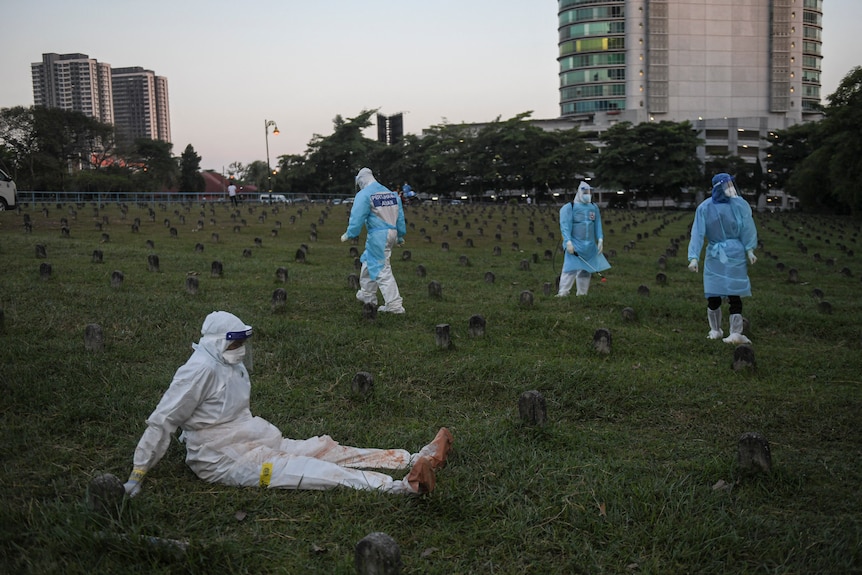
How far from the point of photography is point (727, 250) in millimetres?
8797

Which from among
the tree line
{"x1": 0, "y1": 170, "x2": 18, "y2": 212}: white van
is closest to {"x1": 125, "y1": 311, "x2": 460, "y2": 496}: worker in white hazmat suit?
{"x1": 0, "y1": 170, "x2": 18, "y2": 212}: white van

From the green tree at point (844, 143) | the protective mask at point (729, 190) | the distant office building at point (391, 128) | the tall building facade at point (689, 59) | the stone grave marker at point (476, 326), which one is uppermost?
the tall building facade at point (689, 59)

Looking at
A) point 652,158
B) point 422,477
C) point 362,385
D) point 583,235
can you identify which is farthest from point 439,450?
point 652,158

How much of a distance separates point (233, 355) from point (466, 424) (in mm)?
2218

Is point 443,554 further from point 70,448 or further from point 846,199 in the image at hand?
point 846,199

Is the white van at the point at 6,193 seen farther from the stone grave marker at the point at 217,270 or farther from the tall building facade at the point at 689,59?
the tall building facade at the point at 689,59

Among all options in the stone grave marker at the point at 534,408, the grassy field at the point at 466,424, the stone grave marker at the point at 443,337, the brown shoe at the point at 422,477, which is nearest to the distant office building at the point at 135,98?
the grassy field at the point at 466,424

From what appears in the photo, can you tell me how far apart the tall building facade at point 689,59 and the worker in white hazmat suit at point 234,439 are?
88.6 m

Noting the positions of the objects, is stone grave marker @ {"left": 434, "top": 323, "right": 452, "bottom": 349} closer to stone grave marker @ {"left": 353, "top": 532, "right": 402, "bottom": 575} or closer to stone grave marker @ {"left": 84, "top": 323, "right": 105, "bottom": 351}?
stone grave marker @ {"left": 84, "top": 323, "right": 105, "bottom": 351}

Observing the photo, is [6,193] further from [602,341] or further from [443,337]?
[602,341]

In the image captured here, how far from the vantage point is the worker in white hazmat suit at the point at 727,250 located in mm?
8727

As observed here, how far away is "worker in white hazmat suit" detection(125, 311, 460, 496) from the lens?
14.7 ft

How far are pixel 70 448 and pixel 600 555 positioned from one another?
3.87 metres

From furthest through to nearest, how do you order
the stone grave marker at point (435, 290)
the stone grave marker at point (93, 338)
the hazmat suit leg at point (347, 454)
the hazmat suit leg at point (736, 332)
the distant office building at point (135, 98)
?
the distant office building at point (135, 98) → the stone grave marker at point (435, 290) → the hazmat suit leg at point (736, 332) → the stone grave marker at point (93, 338) → the hazmat suit leg at point (347, 454)
